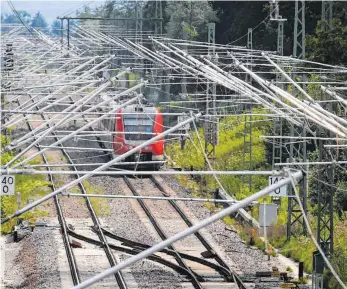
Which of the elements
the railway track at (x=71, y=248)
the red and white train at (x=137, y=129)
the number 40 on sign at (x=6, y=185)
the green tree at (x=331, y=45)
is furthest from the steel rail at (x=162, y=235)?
the green tree at (x=331, y=45)

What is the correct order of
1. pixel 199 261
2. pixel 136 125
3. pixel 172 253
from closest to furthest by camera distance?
pixel 199 261 → pixel 172 253 → pixel 136 125

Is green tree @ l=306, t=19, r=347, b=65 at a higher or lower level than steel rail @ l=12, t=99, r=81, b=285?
higher

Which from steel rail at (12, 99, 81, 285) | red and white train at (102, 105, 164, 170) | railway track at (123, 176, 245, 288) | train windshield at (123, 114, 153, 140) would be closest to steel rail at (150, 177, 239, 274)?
railway track at (123, 176, 245, 288)

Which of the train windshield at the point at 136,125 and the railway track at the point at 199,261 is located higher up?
the train windshield at the point at 136,125

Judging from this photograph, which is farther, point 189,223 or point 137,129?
point 137,129

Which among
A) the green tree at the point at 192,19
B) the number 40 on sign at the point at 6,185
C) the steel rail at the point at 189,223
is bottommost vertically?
the steel rail at the point at 189,223

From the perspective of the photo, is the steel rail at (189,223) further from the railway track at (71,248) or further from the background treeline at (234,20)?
the background treeline at (234,20)

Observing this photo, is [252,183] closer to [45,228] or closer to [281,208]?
[281,208]

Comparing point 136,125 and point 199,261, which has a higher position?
point 136,125

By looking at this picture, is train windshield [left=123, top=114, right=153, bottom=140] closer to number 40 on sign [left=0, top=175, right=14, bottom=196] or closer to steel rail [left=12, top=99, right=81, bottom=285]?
steel rail [left=12, top=99, right=81, bottom=285]

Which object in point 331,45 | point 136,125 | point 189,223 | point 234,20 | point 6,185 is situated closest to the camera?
point 6,185

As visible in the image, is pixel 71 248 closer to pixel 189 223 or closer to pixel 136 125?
pixel 189 223

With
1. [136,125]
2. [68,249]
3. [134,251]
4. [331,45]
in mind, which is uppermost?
[331,45]

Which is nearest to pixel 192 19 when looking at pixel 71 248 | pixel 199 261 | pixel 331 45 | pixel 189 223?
pixel 331 45
